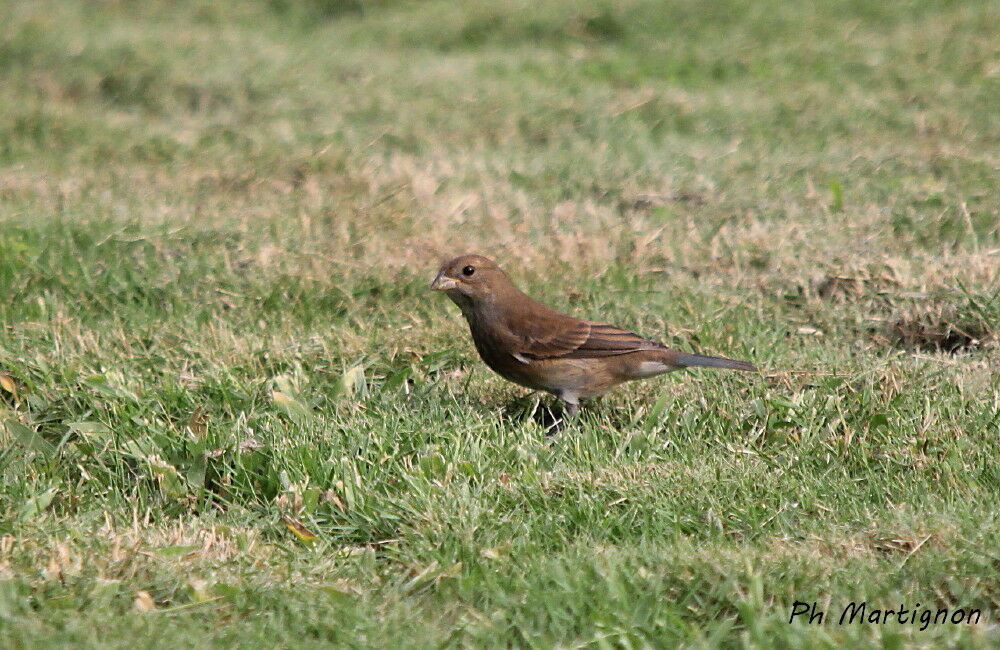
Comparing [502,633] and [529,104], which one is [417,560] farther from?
[529,104]

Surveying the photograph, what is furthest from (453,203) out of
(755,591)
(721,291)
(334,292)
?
(755,591)

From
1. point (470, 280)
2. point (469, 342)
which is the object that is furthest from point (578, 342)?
point (469, 342)

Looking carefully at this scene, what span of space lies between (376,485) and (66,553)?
1027mm

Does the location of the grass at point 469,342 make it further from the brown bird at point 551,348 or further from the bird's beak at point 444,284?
the bird's beak at point 444,284

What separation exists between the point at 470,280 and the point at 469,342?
461 mm

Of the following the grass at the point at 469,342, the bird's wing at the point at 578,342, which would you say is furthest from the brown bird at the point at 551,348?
the grass at the point at 469,342

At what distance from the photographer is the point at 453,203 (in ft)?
24.1

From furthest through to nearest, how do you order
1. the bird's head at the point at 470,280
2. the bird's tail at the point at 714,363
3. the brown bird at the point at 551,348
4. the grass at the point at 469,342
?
the bird's head at the point at 470,280, the brown bird at the point at 551,348, the bird's tail at the point at 714,363, the grass at the point at 469,342

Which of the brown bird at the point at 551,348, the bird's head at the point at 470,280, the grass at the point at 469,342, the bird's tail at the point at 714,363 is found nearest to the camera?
the grass at the point at 469,342

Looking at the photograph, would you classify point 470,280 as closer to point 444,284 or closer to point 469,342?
point 444,284

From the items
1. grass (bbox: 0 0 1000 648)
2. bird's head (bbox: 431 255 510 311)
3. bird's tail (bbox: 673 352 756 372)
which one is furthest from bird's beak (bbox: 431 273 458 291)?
bird's tail (bbox: 673 352 756 372)

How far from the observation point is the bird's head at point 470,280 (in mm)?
5234

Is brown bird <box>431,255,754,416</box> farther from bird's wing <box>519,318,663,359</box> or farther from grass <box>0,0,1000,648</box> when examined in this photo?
grass <box>0,0,1000,648</box>

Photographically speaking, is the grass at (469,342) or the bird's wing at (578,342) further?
the bird's wing at (578,342)
